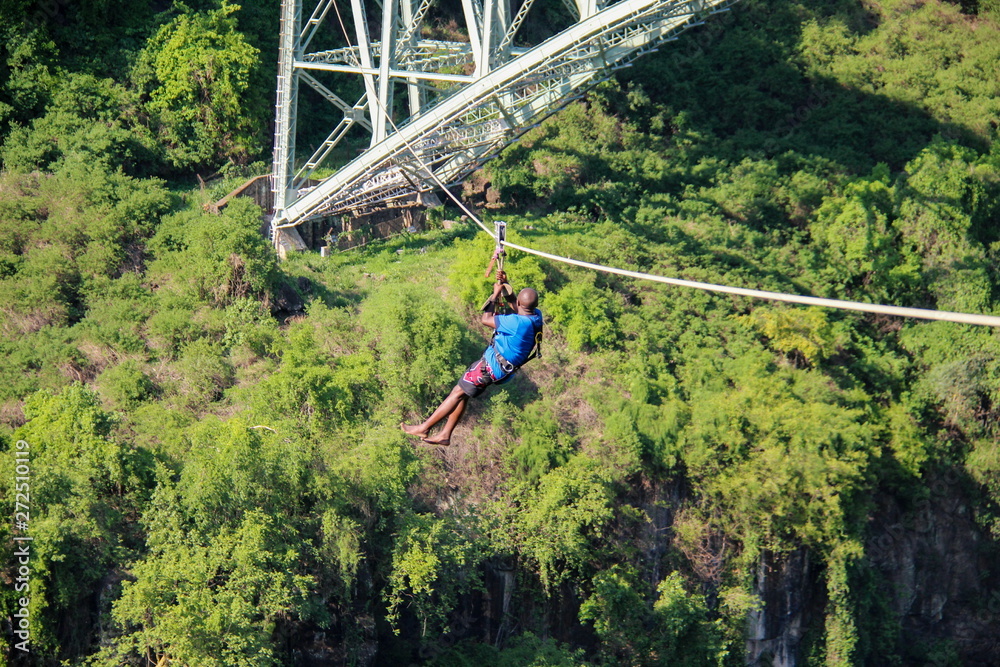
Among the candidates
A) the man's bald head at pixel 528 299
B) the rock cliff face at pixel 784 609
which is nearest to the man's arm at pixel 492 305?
the man's bald head at pixel 528 299

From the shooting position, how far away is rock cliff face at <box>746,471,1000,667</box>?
24.3 metres

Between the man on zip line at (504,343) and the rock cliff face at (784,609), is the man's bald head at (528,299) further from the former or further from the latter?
the rock cliff face at (784,609)

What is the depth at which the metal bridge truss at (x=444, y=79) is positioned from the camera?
73.6ft

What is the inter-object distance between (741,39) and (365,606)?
20799 mm

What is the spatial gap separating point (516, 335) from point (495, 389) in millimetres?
10047

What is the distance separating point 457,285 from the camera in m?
22.9

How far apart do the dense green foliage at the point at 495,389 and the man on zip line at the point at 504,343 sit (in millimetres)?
5661

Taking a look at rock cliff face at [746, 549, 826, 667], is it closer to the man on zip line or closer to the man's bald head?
the man on zip line

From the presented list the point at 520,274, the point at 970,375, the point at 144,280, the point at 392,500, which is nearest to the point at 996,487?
the point at 970,375

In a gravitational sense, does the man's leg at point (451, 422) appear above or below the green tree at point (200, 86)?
below

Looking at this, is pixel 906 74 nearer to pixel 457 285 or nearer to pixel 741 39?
pixel 741 39

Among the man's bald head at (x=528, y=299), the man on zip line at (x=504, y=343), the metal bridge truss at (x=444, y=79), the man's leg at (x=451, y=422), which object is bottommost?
the man's leg at (x=451, y=422)

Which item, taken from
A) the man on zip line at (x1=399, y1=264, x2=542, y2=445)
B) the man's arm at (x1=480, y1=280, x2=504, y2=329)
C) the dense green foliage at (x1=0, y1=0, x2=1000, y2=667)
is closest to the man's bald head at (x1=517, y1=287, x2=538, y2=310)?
the man on zip line at (x1=399, y1=264, x2=542, y2=445)

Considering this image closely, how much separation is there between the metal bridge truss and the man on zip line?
437 inches
